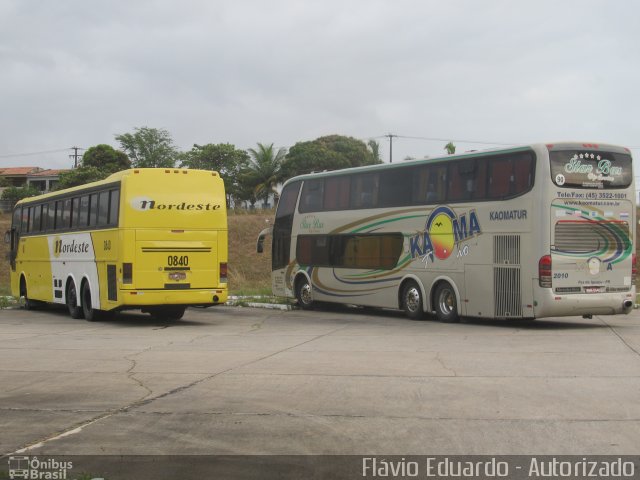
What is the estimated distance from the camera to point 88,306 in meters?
23.5

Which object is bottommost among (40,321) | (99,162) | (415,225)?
(40,321)

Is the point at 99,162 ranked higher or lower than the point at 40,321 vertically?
higher

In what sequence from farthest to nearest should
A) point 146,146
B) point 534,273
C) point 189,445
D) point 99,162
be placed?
1. point 146,146
2. point 99,162
3. point 534,273
4. point 189,445

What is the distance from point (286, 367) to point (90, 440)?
5164 millimetres

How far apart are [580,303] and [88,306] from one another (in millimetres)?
12291

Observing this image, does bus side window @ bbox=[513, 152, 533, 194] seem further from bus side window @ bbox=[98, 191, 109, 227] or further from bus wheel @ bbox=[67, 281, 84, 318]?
bus wheel @ bbox=[67, 281, 84, 318]

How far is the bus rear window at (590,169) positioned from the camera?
62.0 feet

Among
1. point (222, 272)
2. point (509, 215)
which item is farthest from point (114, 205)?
point (509, 215)

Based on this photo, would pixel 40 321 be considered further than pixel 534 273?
Yes

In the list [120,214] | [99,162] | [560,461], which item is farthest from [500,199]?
[99,162]

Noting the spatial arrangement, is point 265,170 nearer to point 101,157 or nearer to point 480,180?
point 101,157

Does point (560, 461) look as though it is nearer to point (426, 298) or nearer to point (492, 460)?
point (492, 460)

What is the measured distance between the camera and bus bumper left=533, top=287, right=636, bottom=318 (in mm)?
18969

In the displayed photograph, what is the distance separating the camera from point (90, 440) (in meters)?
7.95
